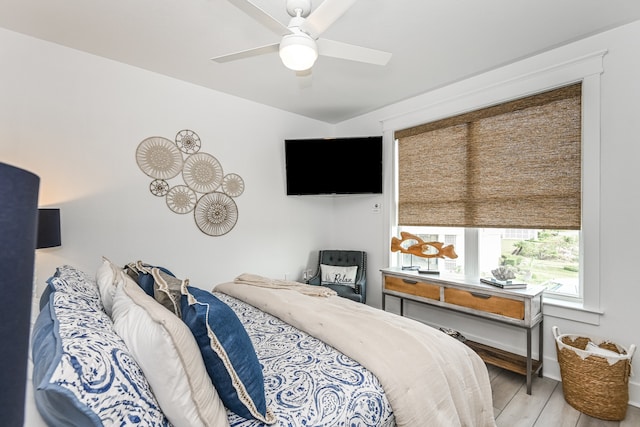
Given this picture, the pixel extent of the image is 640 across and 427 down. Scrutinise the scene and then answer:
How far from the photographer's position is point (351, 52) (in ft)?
6.32

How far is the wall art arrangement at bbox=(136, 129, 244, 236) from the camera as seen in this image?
3047 millimetres

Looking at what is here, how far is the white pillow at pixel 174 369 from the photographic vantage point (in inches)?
37.9

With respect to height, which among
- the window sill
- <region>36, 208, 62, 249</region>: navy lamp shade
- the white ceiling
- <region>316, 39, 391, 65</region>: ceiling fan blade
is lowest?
the window sill

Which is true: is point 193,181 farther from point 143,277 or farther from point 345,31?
point 345,31

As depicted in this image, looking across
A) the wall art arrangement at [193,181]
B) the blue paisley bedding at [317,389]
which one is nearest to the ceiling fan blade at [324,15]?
the blue paisley bedding at [317,389]

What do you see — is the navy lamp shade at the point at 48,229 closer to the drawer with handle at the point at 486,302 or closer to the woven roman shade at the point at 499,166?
the drawer with handle at the point at 486,302

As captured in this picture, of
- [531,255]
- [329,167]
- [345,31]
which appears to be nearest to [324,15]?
[345,31]

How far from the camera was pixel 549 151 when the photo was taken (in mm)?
2631

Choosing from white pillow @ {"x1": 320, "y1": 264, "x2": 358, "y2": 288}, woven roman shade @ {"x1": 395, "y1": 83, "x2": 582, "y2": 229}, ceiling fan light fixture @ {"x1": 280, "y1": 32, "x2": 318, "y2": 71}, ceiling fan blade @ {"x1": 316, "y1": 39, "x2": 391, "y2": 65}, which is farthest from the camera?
white pillow @ {"x1": 320, "y1": 264, "x2": 358, "y2": 288}

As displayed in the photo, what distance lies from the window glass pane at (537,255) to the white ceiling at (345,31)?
1.56 meters

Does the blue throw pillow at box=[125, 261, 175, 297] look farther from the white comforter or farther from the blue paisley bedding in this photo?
the white comforter

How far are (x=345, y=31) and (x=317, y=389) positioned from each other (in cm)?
233

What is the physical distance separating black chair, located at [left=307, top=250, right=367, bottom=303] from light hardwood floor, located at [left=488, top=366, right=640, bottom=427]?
5.12 ft

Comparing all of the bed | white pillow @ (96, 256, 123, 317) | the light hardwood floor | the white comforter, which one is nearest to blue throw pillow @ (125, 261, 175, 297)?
the bed
